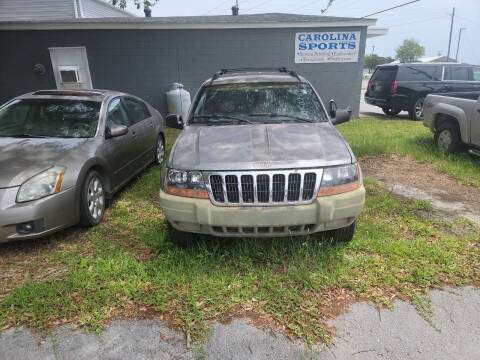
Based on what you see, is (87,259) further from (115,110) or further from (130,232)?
(115,110)

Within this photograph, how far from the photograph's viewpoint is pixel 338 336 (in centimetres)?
232

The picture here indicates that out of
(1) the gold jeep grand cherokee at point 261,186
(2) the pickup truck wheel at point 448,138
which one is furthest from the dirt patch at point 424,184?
(1) the gold jeep grand cherokee at point 261,186

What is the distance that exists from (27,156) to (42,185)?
47 cm

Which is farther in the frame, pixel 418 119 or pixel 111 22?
pixel 418 119

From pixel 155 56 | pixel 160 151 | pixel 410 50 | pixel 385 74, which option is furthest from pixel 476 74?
pixel 410 50

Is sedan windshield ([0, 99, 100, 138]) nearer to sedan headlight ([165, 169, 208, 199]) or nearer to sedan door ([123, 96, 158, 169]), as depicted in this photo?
sedan door ([123, 96, 158, 169])

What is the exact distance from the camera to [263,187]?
274 centimetres

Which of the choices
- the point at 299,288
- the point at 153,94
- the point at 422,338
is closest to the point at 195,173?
→ the point at 299,288

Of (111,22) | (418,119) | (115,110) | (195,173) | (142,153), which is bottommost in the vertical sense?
(418,119)

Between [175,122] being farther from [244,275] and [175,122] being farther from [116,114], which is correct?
[244,275]

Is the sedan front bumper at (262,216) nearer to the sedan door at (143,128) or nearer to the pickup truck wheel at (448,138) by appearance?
the sedan door at (143,128)

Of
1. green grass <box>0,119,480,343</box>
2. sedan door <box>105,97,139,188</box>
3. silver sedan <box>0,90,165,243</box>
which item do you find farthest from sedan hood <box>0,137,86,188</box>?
green grass <box>0,119,480,343</box>

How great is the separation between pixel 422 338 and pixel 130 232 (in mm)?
Answer: 2940

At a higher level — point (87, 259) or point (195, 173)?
point (195, 173)
